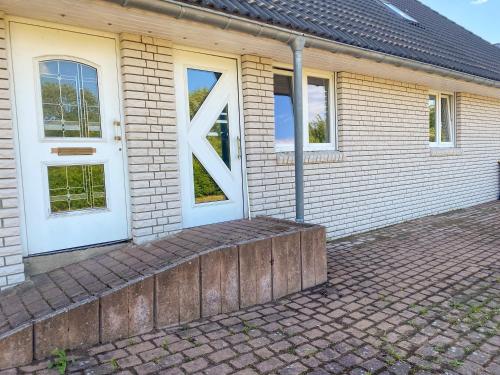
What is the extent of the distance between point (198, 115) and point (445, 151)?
19.8 ft

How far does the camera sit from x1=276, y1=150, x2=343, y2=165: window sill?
532 cm

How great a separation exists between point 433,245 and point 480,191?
5174mm

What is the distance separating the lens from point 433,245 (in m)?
5.67

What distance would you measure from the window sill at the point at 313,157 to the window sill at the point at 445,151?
3.07 meters

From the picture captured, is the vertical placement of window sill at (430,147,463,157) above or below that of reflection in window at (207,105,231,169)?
below

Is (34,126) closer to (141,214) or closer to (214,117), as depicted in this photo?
(141,214)

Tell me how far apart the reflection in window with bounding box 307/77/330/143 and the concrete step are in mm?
2242

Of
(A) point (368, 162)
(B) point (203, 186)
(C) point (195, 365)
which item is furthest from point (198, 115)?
(A) point (368, 162)

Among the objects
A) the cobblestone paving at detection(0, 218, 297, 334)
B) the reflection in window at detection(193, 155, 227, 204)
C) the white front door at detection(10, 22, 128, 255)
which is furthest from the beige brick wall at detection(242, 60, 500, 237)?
the white front door at detection(10, 22, 128, 255)

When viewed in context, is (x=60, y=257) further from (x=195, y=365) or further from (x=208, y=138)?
(x=208, y=138)

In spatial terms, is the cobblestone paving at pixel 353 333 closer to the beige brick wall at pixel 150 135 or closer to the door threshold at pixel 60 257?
the door threshold at pixel 60 257

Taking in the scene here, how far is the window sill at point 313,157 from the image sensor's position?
5.32 m

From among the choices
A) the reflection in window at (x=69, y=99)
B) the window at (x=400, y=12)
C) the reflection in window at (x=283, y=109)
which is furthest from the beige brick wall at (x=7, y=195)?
the window at (x=400, y=12)

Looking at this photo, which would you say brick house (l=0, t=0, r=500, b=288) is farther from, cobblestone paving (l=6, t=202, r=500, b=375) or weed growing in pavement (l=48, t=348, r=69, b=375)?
cobblestone paving (l=6, t=202, r=500, b=375)
